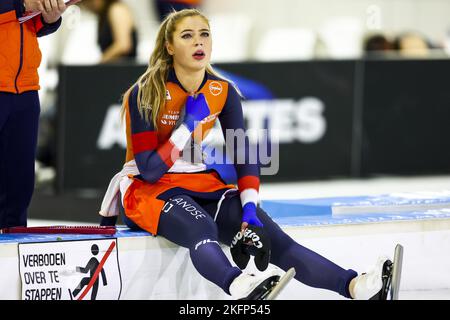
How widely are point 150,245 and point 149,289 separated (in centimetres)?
19

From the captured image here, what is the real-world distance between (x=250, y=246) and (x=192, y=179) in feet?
1.45

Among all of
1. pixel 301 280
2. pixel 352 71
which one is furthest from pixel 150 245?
pixel 352 71

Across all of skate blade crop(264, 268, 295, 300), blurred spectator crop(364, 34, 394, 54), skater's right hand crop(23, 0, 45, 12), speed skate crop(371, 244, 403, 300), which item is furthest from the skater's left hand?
blurred spectator crop(364, 34, 394, 54)

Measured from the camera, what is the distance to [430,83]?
866 centimetres

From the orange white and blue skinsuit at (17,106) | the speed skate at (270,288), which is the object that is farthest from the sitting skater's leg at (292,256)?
the orange white and blue skinsuit at (17,106)

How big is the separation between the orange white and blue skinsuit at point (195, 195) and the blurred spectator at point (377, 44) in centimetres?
565

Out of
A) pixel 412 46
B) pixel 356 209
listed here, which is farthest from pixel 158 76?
pixel 412 46

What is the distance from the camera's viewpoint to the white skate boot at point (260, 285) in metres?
3.87

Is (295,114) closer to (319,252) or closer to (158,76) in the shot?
(319,252)

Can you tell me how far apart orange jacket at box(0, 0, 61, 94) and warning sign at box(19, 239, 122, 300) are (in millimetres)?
660

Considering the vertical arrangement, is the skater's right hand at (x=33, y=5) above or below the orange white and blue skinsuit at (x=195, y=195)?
above

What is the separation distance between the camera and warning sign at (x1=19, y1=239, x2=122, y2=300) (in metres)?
4.21

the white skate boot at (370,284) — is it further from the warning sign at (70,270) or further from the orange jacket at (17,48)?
the orange jacket at (17,48)

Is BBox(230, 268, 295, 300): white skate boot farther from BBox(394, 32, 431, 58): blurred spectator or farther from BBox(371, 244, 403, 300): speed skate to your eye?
BBox(394, 32, 431, 58): blurred spectator
